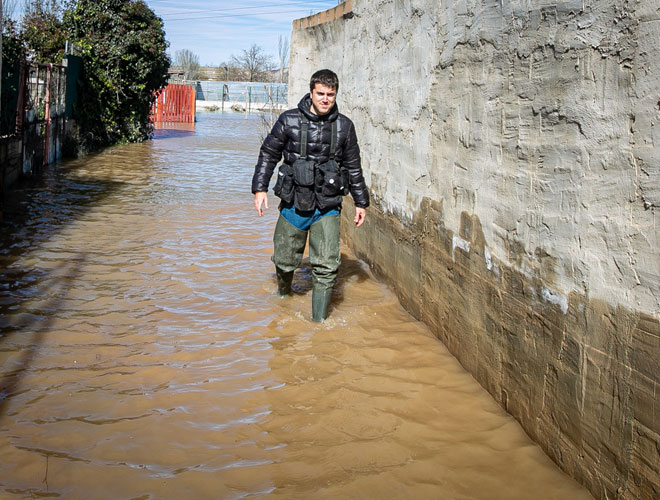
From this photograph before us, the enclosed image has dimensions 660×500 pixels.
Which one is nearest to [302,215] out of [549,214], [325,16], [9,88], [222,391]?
[222,391]

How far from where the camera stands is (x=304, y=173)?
5.28 m

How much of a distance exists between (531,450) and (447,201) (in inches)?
74.0

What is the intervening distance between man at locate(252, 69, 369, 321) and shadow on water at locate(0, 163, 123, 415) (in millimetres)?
1862

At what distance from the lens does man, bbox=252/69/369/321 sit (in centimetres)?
532

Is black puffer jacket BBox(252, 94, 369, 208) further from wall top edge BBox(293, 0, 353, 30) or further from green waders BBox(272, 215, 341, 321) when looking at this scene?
wall top edge BBox(293, 0, 353, 30)

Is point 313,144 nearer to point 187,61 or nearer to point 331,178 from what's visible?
point 331,178

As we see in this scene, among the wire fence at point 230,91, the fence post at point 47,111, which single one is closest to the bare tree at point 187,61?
the wire fence at point 230,91

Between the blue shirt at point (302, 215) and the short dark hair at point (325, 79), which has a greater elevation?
the short dark hair at point (325, 79)

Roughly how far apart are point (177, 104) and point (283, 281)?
29253 mm

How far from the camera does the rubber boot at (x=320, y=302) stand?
555cm

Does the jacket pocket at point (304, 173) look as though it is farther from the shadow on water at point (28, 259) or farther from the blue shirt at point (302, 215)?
the shadow on water at point (28, 259)

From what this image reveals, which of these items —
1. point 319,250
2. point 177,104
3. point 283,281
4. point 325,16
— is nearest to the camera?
point 319,250

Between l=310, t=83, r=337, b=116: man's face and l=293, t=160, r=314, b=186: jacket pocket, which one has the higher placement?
l=310, t=83, r=337, b=116: man's face

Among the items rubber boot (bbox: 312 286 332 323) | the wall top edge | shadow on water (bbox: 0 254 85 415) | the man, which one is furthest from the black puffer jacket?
the wall top edge
